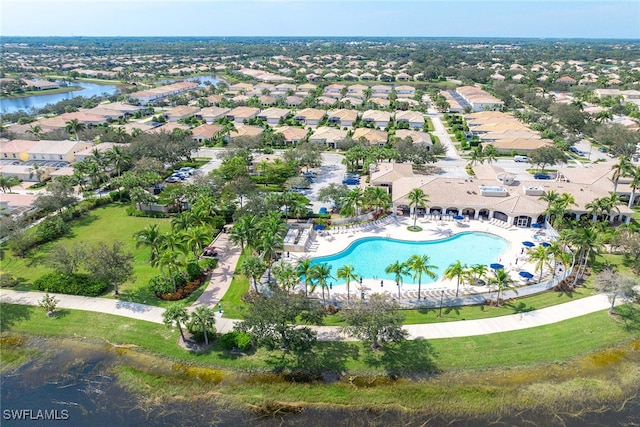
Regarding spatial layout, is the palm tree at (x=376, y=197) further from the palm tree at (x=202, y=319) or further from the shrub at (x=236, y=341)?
the palm tree at (x=202, y=319)

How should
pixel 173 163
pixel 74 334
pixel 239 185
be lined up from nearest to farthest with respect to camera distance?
1. pixel 74 334
2. pixel 239 185
3. pixel 173 163

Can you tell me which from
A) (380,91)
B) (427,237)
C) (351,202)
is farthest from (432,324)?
(380,91)

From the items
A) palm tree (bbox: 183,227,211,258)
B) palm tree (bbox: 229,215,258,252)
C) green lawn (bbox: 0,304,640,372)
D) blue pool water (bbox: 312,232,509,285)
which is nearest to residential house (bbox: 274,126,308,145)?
blue pool water (bbox: 312,232,509,285)

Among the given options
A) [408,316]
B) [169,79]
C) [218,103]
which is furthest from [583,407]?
[169,79]

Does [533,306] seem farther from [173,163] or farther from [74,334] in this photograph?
[173,163]

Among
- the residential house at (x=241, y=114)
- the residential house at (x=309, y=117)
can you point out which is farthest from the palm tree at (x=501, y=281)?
the residential house at (x=241, y=114)
